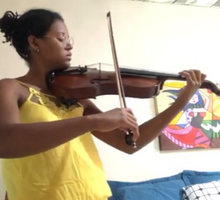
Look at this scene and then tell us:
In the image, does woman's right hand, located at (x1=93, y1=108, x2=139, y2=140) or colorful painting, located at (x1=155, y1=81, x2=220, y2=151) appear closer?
woman's right hand, located at (x1=93, y1=108, x2=139, y2=140)

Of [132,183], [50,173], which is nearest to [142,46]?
[132,183]

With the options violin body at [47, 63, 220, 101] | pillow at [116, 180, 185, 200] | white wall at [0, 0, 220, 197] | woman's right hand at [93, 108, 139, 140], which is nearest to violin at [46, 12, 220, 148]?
Answer: violin body at [47, 63, 220, 101]

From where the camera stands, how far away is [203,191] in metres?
1.81

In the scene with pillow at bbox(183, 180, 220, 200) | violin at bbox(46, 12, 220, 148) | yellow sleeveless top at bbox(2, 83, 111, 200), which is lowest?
pillow at bbox(183, 180, 220, 200)

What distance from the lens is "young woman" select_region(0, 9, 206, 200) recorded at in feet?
2.67

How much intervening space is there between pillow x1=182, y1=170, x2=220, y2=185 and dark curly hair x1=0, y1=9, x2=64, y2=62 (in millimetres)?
1250

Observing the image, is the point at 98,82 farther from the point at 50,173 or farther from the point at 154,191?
the point at 154,191

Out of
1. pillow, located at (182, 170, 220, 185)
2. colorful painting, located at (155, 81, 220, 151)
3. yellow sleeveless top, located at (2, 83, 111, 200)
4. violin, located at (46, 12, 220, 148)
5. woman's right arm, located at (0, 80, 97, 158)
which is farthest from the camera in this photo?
colorful painting, located at (155, 81, 220, 151)

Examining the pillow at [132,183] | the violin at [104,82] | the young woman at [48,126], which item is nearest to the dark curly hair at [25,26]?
the young woman at [48,126]

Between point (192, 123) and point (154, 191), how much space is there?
527mm

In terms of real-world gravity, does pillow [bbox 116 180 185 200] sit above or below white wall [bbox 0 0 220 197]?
below

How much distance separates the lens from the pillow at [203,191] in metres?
1.78

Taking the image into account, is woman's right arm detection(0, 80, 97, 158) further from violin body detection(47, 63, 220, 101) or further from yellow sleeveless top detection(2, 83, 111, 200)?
violin body detection(47, 63, 220, 101)

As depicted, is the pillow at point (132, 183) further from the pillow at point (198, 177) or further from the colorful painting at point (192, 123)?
the colorful painting at point (192, 123)
